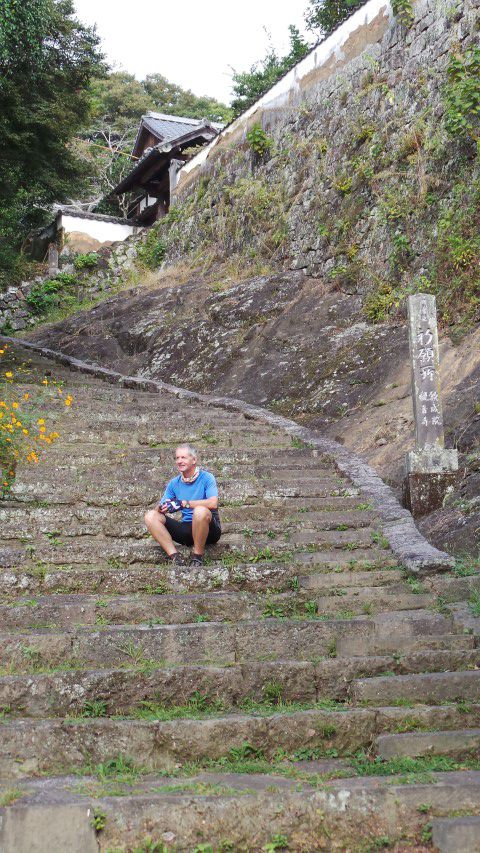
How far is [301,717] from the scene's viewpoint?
4.27 m

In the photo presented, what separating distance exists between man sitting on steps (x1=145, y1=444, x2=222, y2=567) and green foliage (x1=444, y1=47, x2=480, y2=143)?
7.68 m

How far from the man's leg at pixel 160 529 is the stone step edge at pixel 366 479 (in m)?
1.83

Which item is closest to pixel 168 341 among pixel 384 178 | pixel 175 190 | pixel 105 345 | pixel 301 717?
pixel 105 345

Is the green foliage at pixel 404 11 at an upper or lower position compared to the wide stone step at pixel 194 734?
upper

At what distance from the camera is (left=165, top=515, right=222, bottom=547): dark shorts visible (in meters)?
6.39

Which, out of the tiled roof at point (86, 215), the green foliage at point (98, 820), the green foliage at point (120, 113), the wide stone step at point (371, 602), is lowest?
the green foliage at point (98, 820)

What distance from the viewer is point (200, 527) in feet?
20.4

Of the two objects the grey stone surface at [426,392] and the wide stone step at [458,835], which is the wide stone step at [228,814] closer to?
the wide stone step at [458,835]

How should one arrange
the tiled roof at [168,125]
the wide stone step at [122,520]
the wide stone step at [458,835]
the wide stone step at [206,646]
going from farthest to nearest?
the tiled roof at [168,125], the wide stone step at [122,520], the wide stone step at [206,646], the wide stone step at [458,835]

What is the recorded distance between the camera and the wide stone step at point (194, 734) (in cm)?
406

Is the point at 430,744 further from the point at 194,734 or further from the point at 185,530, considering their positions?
the point at 185,530

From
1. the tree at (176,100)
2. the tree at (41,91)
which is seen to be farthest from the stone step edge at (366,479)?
the tree at (176,100)

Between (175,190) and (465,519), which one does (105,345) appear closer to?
(175,190)

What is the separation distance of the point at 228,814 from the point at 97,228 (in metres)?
28.0
